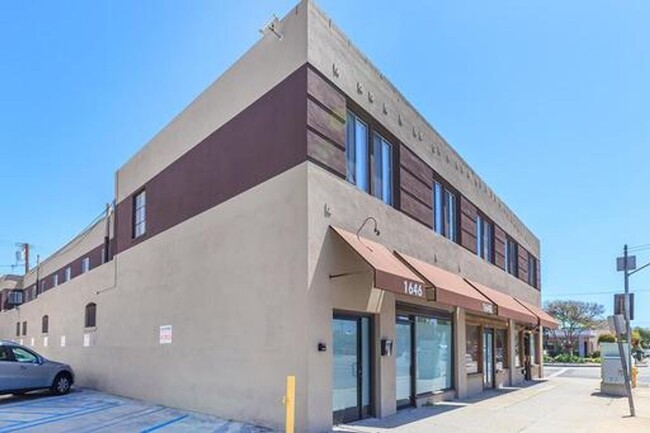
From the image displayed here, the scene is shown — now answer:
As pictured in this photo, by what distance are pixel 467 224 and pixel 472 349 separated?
13.9ft

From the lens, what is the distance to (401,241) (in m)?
14.3

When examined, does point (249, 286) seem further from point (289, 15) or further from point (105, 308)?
point (105, 308)

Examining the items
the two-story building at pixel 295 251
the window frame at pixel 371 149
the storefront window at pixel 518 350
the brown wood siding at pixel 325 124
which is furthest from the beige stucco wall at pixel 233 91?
the storefront window at pixel 518 350

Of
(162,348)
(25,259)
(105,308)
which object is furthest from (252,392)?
(25,259)

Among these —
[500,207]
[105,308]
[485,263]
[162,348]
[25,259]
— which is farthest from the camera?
[25,259]

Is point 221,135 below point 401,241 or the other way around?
the other way around

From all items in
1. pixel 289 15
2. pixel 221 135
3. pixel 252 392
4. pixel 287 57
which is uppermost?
pixel 289 15

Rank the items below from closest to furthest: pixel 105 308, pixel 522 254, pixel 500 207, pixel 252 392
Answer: pixel 252 392
pixel 105 308
pixel 500 207
pixel 522 254

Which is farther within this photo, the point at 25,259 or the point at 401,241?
the point at 25,259

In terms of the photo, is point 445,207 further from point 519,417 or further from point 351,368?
point 351,368

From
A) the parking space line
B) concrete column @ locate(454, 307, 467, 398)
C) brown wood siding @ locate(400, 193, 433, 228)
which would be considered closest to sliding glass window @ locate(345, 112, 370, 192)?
brown wood siding @ locate(400, 193, 433, 228)

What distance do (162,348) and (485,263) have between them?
499 inches

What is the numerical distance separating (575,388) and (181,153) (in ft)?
59.1

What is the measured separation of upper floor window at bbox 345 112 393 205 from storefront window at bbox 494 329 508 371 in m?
11.5
